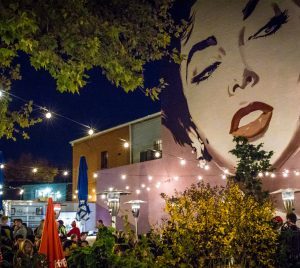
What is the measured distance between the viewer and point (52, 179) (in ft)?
112

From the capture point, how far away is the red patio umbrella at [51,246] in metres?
6.05

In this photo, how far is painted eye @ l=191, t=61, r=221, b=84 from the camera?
1764cm

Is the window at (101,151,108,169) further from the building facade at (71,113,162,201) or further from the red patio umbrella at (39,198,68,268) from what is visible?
the red patio umbrella at (39,198,68,268)

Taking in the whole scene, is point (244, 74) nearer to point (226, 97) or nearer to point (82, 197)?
point (226, 97)

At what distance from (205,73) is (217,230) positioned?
465 inches

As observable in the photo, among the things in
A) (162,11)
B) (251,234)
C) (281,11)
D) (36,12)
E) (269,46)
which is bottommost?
(251,234)

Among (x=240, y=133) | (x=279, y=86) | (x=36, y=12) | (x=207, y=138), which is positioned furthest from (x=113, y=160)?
(x=36, y=12)

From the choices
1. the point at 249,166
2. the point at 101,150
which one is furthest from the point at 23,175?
the point at 249,166

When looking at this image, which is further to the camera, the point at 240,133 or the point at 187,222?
the point at 240,133

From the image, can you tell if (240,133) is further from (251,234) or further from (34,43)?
(34,43)

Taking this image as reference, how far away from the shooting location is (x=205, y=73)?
18016 millimetres

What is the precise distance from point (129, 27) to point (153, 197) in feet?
47.9

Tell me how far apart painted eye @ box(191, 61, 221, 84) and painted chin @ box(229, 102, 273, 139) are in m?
2.27

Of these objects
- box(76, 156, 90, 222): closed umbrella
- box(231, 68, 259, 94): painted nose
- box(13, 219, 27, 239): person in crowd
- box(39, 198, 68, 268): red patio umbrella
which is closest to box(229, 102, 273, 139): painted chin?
box(231, 68, 259, 94): painted nose
